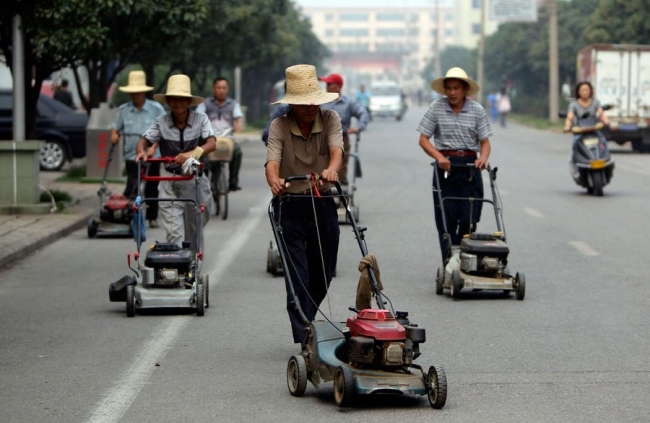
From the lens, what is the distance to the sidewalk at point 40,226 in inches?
566

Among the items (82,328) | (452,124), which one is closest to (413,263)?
(452,124)

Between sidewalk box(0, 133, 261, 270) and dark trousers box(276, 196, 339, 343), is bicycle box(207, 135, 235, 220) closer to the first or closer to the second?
sidewalk box(0, 133, 261, 270)

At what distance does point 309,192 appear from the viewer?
8.35 meters

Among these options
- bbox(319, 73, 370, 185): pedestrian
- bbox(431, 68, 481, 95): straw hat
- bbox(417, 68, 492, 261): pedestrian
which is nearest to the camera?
bbox(431, 68, 481, 95): straw hat

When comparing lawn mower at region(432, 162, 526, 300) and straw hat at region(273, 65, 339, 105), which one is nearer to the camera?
straw hat at region(273, 65, 339, 105)

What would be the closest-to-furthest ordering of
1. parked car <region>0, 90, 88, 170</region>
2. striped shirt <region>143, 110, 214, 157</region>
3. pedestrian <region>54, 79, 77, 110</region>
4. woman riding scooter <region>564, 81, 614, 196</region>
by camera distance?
striped shirt <region>143, 110, 214, 157</region> < woman riding scooter <region>564, 81, 614, 196</region> < parked car <region>0, 90, 88, 170</region> < pedestrian <region>54, 79, 77, 110</region>

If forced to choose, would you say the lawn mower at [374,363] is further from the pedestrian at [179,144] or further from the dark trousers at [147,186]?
the dark trousers at [147,186]

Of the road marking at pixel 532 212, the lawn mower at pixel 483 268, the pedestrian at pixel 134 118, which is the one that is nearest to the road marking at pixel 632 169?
the road marking at pixel 532 212

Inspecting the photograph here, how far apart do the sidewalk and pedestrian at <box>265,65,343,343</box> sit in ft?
19.3

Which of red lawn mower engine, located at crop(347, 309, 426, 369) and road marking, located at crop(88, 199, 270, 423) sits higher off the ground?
red lawn mower engine, located at crop(347, 309, 426, 369)

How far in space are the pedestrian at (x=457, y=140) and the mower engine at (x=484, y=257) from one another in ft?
1.73

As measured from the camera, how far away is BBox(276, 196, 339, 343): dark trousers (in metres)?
8.29

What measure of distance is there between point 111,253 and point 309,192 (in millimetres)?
6747

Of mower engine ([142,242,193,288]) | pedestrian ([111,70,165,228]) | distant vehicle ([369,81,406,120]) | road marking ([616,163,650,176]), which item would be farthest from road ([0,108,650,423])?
distant vehicle ([369,81,406,120])
